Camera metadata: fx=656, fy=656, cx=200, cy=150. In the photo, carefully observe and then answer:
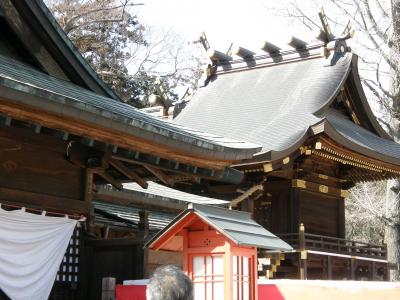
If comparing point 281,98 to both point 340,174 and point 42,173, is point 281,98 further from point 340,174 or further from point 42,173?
point 42,173

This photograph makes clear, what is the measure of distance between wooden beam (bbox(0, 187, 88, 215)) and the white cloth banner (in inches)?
4.7

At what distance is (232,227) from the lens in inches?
244

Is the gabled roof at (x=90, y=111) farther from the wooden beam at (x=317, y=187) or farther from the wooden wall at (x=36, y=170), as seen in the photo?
the wooden beam at (x=317, y=187)

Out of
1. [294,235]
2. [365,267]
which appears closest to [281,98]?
[294,235]

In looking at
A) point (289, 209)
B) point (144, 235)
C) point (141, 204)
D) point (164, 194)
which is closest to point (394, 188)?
point (289, 209)

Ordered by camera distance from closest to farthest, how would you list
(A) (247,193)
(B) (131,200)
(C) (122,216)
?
(B) (131,200)
(C) (122,216)
(A) (247,193)

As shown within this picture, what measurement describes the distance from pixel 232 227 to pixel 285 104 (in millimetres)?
9287

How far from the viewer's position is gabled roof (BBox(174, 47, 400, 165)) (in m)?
13.5

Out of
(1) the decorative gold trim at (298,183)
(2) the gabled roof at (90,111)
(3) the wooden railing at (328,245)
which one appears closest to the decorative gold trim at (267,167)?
(3) the wooden railing at (328,245)

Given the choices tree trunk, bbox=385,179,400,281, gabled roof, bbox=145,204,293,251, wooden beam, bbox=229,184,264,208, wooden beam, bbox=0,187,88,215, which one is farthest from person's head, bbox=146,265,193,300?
tree trunk, bbox=385,179,400,281

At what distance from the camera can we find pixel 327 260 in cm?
1458

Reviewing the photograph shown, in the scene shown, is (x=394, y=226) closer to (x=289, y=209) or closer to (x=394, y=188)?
(x=394, y=188)

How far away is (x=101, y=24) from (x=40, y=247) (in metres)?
21.2

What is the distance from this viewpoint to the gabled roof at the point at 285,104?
13.5 metres
